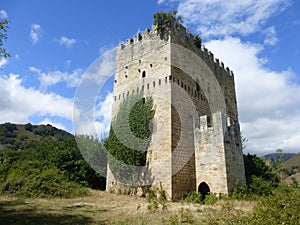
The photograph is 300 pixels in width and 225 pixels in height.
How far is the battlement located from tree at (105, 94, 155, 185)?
4.62 meters

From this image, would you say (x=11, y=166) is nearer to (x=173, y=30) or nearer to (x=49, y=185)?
(x=49, y=185)

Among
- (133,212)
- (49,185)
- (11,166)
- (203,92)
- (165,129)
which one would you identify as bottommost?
(133,212)

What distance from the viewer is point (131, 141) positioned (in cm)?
1384

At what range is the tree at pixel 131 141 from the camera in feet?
45.0

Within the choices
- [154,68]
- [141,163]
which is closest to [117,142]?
[141,163]

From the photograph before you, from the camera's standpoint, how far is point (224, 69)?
2103 cm

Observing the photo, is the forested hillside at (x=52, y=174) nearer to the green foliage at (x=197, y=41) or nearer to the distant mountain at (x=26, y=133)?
the green foliage at (x=197, y=41)

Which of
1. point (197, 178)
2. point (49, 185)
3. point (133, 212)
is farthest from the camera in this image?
point (197, 178)

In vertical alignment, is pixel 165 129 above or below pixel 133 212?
above

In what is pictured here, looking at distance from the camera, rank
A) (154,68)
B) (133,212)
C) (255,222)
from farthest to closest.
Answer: (154,68), (133,212), (255,222)

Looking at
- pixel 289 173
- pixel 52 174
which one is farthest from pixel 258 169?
pixel 289 173

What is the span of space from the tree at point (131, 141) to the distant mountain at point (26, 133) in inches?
2568

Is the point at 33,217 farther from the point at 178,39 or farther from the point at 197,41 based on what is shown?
the point at 197,41

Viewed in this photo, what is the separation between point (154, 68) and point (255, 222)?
12.0 m
